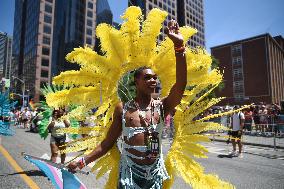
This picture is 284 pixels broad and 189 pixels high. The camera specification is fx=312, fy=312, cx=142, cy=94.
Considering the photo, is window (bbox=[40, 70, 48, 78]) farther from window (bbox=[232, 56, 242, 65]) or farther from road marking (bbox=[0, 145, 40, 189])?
road marking (bbox=[0, 145, 40, 189])

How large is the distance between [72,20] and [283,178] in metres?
86.9

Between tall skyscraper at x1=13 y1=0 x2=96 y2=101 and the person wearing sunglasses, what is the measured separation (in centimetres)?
7983

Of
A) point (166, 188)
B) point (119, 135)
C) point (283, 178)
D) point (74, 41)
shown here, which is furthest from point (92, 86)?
point (74, 41)

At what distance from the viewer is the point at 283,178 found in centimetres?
706

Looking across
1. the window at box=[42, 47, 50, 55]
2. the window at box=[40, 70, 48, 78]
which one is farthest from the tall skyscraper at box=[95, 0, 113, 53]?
the window at box=[40, 70, 48, 78]

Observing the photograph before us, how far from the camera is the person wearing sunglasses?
2582mm

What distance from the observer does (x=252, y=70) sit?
53875 millimetres

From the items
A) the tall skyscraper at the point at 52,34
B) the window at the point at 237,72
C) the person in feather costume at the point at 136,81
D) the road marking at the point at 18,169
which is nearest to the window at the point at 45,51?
the tall skyscraper at the point at 52,34

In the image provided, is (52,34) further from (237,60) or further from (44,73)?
(237,60)

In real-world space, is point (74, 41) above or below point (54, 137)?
above

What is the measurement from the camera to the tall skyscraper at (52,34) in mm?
82375

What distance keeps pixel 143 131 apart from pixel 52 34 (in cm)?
8922

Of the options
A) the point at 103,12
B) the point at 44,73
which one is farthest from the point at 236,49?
the point at 103,12

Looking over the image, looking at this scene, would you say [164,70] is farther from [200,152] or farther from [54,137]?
[54,137]
